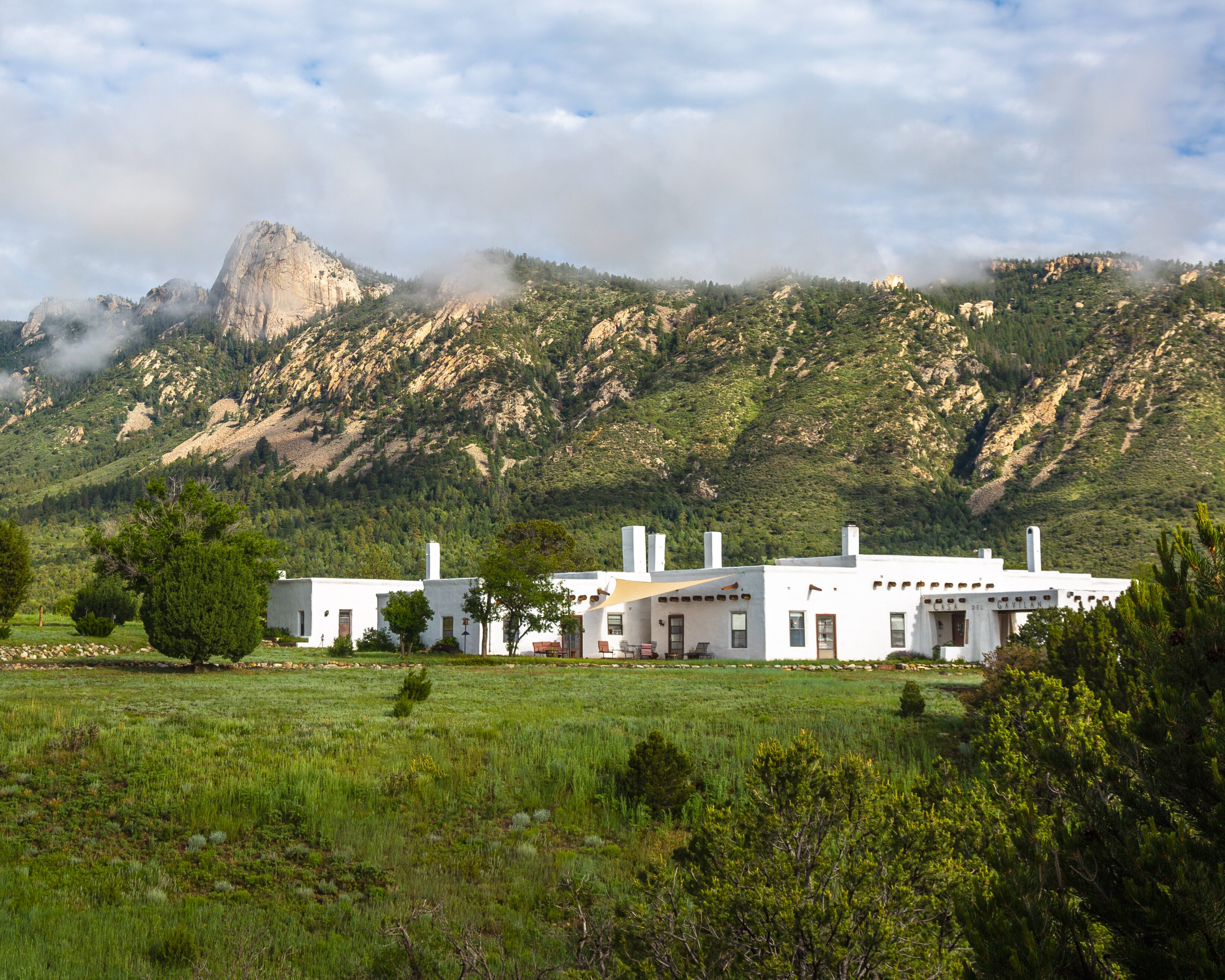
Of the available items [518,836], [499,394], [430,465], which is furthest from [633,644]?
[499,394]

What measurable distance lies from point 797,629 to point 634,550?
26.2 ft

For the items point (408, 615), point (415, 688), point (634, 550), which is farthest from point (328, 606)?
point (415, 688)

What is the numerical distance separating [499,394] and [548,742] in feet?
274

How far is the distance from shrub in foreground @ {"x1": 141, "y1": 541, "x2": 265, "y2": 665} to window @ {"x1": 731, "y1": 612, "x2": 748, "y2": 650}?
1641 centimetres

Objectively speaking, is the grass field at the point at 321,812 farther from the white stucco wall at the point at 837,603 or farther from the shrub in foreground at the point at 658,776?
the white stucco wall at the point at 837,603

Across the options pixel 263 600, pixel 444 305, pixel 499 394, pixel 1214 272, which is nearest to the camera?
pixel 263 600

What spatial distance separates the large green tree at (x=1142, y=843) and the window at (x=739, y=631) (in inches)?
1197

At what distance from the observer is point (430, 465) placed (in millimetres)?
89438

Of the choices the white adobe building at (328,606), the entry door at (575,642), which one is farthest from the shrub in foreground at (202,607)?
the white adobe building at (328,606)

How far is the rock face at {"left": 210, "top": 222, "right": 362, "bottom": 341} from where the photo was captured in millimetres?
155875

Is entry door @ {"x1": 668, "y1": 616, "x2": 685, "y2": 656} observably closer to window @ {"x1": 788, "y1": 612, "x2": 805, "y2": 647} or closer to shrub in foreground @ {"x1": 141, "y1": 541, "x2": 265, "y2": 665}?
window @ {"x1": 788, "y1": 612, "x2": 805, "y2": 647}

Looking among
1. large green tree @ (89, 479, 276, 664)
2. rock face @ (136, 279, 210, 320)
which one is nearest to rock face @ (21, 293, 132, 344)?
rock face @ (136, 279, 210, 320)

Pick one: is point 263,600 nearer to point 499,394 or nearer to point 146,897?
point 146,897

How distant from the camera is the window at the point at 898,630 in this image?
35.8 meters
